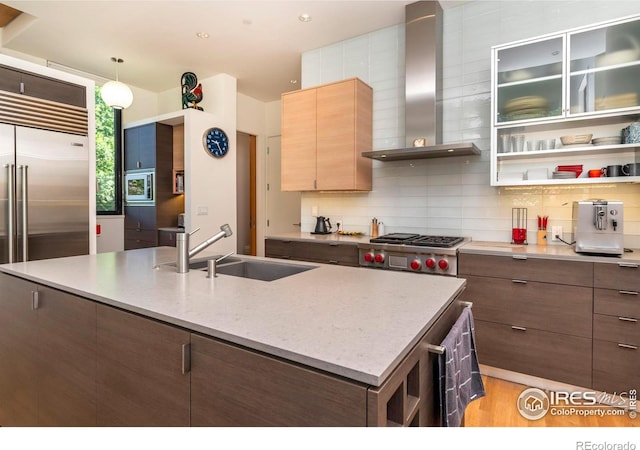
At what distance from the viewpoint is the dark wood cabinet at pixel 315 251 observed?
315 centimetres

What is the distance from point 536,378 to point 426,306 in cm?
182

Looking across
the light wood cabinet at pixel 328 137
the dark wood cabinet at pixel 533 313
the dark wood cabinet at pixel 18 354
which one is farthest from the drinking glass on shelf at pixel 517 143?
the dark wood cabinet at pixel 18 354

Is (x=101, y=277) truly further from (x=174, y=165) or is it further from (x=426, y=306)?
(x=174, y=165)

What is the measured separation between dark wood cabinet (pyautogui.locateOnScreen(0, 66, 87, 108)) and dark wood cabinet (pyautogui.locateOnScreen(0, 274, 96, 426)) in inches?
88.0

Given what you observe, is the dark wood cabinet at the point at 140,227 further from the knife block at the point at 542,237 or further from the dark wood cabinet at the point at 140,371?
the knife block at the point at 542,237

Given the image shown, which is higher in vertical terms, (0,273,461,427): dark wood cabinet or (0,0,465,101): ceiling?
(0,0,465,101): ceiling

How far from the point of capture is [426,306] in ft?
3.89

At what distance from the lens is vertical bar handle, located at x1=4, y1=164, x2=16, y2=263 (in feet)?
9.96

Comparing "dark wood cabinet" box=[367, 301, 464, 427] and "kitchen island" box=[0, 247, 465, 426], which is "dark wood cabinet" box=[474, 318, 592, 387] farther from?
"dark wood cabinet" box=[367, 301, 464, 427]

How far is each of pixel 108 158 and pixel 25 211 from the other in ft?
7.28

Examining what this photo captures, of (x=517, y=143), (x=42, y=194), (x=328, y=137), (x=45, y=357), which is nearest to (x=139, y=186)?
(x=42, y=194)

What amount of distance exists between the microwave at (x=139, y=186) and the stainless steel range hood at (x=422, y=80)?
310 centimetres

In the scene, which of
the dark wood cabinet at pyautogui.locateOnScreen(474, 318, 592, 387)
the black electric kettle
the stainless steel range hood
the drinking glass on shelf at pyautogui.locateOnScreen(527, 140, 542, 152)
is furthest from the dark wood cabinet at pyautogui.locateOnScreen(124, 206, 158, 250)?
the drinking glass on shelf at pyautogui.locateOnScreen(527, 140, 542, 152)

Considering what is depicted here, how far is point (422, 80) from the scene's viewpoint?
3188mm
